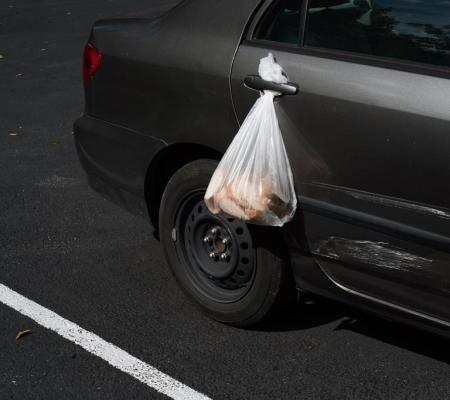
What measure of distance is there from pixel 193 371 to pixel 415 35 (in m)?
1.65

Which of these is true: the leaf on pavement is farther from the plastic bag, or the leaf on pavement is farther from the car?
the plastic bag

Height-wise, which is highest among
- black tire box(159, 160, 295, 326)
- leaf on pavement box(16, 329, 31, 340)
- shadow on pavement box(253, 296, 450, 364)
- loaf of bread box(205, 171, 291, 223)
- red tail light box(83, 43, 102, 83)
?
red tail light box(83, 43, 102, 83)

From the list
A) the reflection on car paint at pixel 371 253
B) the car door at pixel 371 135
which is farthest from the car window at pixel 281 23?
the reflection on car paint at pixel 371 253

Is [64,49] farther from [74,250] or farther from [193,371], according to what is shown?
[193,371]

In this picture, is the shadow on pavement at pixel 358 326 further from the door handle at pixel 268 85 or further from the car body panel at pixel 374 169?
the door handle at pixel 268 85

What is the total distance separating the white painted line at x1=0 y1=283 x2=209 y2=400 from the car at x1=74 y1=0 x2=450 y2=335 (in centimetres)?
48

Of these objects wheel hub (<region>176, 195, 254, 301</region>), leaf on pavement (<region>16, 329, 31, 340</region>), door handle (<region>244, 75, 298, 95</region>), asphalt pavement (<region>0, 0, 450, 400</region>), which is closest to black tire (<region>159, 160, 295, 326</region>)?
wheel hub (<region>176, 195, 254, 301</region>)

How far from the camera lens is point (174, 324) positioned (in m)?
4.09

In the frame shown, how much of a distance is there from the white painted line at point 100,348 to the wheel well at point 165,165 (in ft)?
2.29

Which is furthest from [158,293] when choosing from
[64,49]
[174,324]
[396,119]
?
[64,49]

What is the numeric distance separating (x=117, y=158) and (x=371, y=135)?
1547mm

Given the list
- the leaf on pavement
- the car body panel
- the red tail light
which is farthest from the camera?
the red tail light

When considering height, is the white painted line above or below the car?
below

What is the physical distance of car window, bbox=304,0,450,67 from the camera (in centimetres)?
324
